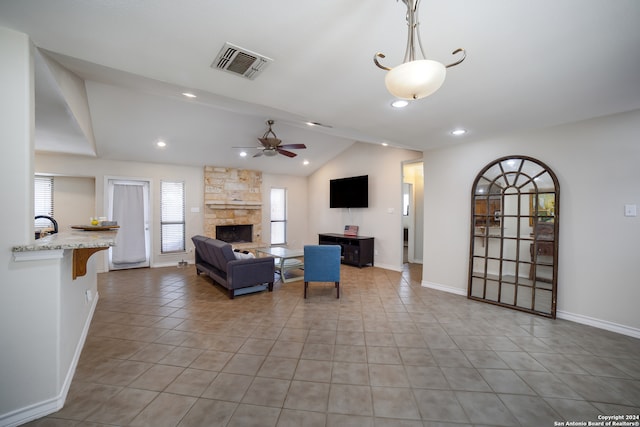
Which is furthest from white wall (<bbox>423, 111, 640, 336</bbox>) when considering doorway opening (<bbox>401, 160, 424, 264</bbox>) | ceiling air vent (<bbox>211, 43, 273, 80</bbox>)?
ceiling air vent (<bbox>211, 43, 273, 80</bbox>)

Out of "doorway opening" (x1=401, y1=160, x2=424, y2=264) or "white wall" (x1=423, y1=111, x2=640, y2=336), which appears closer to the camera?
"white wall" (x1=423, y1=111, x2=640, y2=336)

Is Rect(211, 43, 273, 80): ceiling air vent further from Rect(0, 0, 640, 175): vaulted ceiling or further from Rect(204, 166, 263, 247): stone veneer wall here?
Rect(204, 166, 263, 247): stone veneer wall

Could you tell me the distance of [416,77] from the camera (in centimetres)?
126

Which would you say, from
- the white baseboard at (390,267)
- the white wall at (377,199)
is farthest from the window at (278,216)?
the white baseboard at (390,267)

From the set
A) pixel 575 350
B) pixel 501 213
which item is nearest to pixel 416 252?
→ pixel 501 213

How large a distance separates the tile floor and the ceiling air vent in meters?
2.42

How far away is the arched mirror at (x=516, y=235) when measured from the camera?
339 cm

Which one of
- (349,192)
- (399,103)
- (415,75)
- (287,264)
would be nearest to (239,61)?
(415,75)

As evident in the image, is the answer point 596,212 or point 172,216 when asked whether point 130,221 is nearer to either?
point 172,216

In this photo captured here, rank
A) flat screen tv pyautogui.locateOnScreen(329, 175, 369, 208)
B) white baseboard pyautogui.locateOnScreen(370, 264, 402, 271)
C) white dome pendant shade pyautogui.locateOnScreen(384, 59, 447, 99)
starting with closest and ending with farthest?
white dome pendant shade pyautogui.locateOnScreen(384, 59, 447, 99), white baseboard pyautogui.locateOnScreen(370, 264, 402, 271), flat screen tv pyautogui.locateOnScreen(329, 175, 369, 208)

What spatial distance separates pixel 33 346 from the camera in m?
1.70

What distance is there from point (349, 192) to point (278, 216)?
7.75 feet

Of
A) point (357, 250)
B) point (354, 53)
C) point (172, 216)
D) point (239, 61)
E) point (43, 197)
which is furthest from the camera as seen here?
point (172, 216)

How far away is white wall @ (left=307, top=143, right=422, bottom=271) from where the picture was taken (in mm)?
5922
